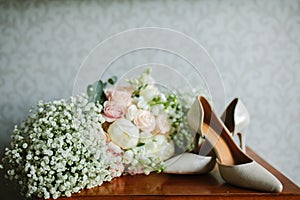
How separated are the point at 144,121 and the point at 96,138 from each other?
0.54ft

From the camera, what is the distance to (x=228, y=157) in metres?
1.21

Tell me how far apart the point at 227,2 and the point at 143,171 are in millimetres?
807

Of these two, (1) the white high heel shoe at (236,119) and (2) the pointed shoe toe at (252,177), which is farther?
(1) the white high heel shoe at (236,119)

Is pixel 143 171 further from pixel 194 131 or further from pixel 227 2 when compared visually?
pixel 227 2

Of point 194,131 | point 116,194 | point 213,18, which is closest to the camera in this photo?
point 116,194

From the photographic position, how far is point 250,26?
1.64 m

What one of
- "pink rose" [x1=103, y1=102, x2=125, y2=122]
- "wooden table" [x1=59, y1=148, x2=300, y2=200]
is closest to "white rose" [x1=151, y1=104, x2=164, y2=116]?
"pink rose" [x1=103, y1=102, x2=125, y2=122]

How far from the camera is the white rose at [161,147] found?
4.06 ft

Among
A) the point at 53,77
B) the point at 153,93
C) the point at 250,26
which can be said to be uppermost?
the point at 250,26

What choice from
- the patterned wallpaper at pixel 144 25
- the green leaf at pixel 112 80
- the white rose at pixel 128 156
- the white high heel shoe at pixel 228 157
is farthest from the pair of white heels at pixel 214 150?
the patterned wallpaper at pixel 144 25

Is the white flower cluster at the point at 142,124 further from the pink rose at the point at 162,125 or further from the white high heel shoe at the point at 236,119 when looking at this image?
the white high heel shoe at the point at 236,119

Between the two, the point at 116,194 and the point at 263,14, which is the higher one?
the point at 263,14

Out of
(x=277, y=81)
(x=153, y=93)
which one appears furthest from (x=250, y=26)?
(x=153, y=93)

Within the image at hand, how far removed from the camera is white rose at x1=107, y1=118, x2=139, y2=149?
3.93 feet
